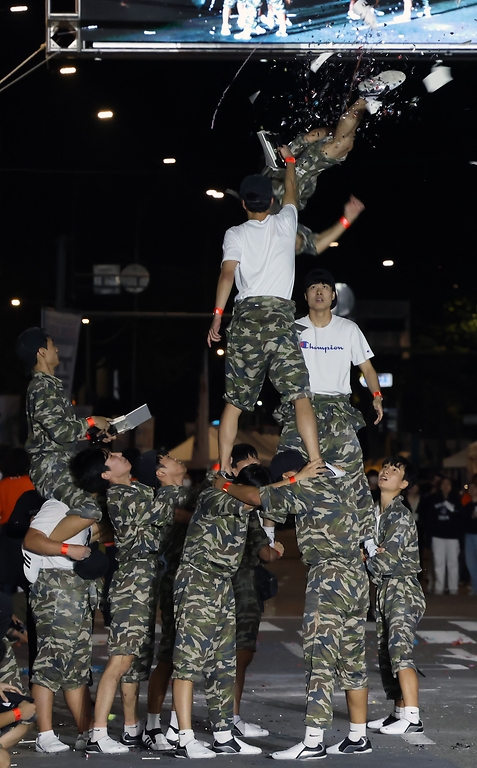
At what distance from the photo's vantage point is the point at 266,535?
7566 millimetres

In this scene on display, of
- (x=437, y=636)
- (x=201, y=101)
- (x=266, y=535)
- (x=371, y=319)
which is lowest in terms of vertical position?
(x=437, y=636)

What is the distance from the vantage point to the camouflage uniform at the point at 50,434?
292 inches

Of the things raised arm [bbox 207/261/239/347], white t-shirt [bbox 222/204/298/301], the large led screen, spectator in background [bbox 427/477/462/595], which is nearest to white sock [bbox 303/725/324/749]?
raised arm [bbox 207/261/239/347]

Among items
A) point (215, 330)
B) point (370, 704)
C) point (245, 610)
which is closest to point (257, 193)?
point (215, 330)

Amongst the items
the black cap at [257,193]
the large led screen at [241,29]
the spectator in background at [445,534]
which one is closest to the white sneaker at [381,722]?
the black cap at [257,193]

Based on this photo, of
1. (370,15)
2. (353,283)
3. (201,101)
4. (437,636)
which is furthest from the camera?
(353,283)

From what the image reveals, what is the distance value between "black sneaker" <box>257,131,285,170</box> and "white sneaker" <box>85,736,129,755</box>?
393cm

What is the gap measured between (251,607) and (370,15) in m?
4.44

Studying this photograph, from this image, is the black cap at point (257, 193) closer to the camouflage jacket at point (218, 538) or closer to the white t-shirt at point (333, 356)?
the white t-shirt at point (333, 356)

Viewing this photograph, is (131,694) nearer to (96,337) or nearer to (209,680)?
(209,680)

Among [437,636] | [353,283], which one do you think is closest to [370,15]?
[437,636]

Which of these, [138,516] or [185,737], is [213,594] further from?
[185,737]

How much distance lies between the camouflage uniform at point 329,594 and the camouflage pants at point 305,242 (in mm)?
1669

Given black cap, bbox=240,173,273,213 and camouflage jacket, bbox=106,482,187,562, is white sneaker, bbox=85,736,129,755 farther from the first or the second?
black cap, bbox=240,173,273,213
